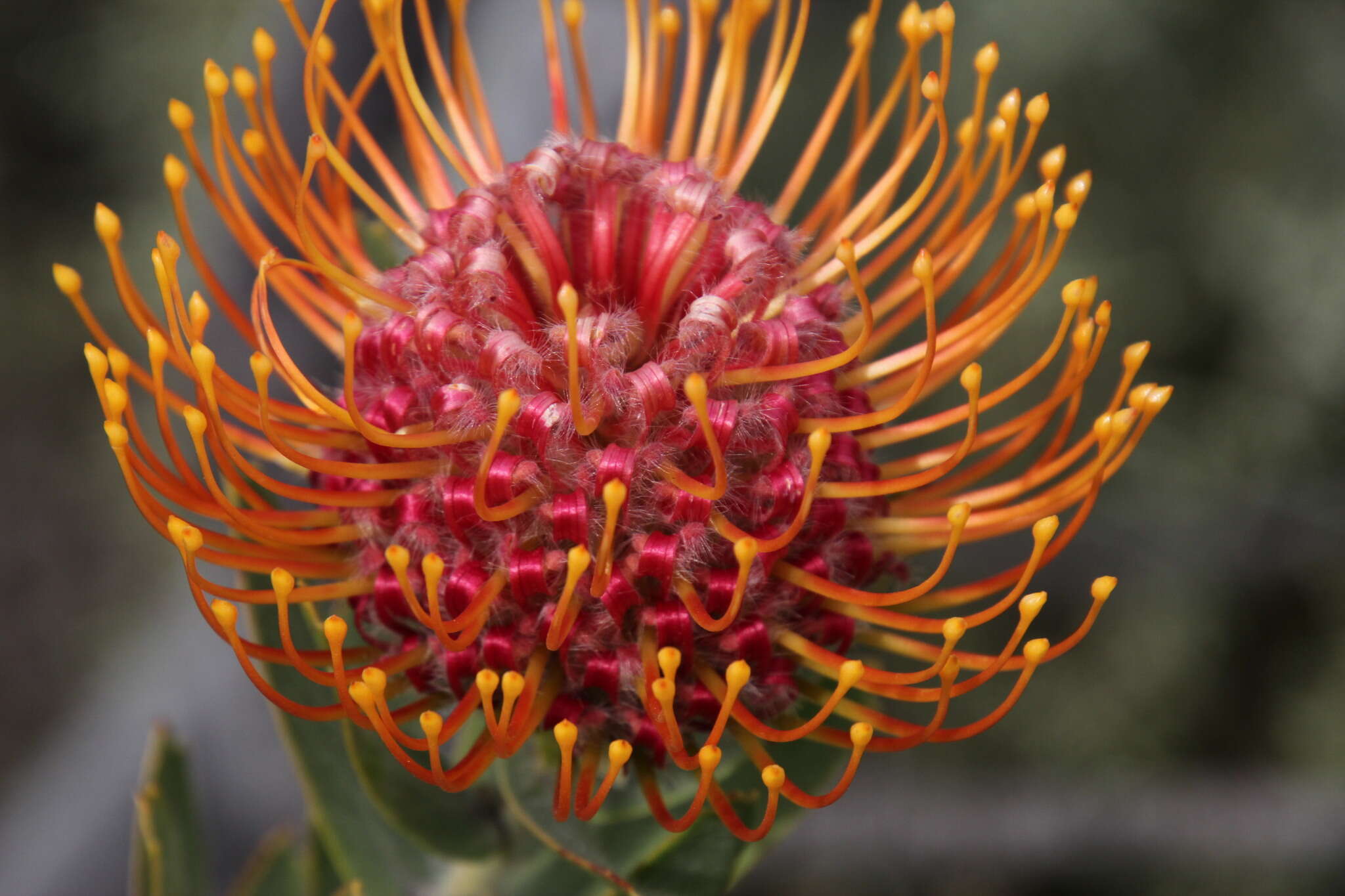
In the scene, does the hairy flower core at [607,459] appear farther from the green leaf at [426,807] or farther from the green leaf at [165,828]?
the green leaf at [165,828]

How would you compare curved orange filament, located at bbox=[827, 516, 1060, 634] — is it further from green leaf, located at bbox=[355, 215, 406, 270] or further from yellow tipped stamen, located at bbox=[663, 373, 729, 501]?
green leaf, located at bbox=[355, 215, 406, 270]

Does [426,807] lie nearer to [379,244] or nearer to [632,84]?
[379,244]

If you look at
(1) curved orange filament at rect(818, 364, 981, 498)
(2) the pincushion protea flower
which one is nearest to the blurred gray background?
(2) the pincushion protea flower

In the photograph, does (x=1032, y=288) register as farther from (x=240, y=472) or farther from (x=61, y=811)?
(x=61, y=811)

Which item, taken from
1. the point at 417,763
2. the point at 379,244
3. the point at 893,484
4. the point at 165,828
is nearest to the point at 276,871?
the point at 165,828

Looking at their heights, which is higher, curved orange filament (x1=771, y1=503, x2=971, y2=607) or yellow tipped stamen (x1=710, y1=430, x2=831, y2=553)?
yellow tipped stamen (x1=710, y1=430, x2=831, y2=553)

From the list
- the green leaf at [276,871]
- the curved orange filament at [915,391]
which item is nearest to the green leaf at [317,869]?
the green leaf at [276,871]
